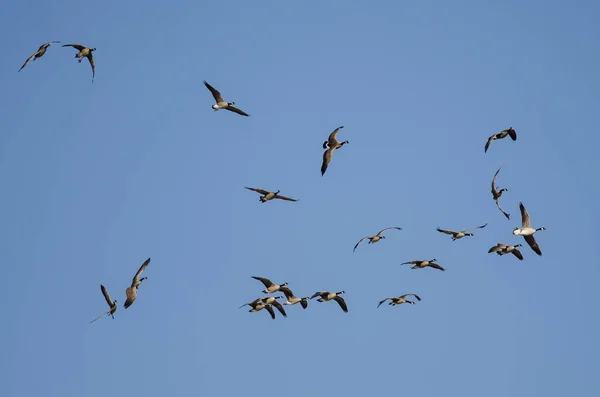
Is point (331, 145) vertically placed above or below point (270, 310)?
above

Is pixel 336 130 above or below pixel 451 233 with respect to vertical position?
above

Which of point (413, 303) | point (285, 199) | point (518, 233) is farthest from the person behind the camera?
point (413, 303)

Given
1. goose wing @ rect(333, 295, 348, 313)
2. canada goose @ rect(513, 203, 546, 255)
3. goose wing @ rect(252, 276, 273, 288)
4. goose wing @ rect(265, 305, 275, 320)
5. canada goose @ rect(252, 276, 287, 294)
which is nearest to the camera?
canada goose @ rect(513, 203, 546, 255)

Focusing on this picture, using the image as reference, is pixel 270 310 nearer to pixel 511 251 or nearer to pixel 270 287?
pixel 270 287

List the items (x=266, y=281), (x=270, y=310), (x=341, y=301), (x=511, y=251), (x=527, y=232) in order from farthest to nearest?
(x=270, y=310) → (x=341, y=301) → (x=266, y=281) → (x=511, y=251) → (x=527, y=232)

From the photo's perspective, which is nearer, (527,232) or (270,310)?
(527,232)

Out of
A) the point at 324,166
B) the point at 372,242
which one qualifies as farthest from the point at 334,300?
the point at 324,166

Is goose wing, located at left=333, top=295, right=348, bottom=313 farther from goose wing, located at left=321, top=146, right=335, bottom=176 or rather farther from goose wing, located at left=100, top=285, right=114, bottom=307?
A: goose wing, located at left=100, top=285, right=114, bottom=307

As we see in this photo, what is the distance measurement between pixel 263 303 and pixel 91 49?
15.9m

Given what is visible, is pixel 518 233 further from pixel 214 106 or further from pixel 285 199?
pixel 214 106

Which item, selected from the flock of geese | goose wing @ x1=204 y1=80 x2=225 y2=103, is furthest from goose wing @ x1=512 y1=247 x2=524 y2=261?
goose wing @ x1=204 y1=80 x2=225 y2=103

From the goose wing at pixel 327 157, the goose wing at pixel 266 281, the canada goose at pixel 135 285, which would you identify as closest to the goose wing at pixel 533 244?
the goose wing at pixel 327 157

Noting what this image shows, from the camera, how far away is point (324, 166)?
56625 mm

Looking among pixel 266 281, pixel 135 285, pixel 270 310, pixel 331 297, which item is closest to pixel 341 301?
pixel 331 297
